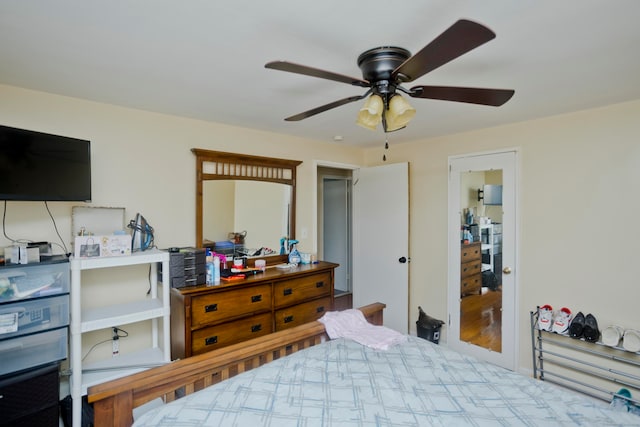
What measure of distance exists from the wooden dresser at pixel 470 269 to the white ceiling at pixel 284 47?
57.5 inches

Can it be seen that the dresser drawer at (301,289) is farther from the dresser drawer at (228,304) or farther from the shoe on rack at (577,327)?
the shoe on rack at (577,327)

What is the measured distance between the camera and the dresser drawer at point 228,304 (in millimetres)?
2438

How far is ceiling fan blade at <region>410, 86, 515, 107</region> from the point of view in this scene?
4.66 feet

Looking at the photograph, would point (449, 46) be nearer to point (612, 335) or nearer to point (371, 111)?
point (371, 111)

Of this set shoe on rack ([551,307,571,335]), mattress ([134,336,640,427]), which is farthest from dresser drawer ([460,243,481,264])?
mattress ([134,336,640,427])

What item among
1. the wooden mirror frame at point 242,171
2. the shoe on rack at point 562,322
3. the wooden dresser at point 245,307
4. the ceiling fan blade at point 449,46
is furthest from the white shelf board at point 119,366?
the shoe on rack at point 562,322

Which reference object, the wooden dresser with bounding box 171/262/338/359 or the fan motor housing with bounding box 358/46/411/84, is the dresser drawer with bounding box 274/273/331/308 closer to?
the wooden dresser with bounding box 171/262/338/359

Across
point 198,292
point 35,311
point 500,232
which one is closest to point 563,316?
point 500,232

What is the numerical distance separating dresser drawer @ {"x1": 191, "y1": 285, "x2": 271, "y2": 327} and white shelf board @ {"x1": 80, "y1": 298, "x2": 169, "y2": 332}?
0.77 feet

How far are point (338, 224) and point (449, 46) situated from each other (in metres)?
4.30

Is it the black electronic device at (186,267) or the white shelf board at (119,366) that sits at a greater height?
the black electronic device at (186,267)

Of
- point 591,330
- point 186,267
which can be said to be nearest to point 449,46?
point 186,267

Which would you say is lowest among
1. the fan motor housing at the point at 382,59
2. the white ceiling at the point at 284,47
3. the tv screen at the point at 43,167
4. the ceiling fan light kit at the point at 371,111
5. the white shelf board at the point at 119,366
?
the white shelf board at the point at 119,366

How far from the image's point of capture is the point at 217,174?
3.08 meters
